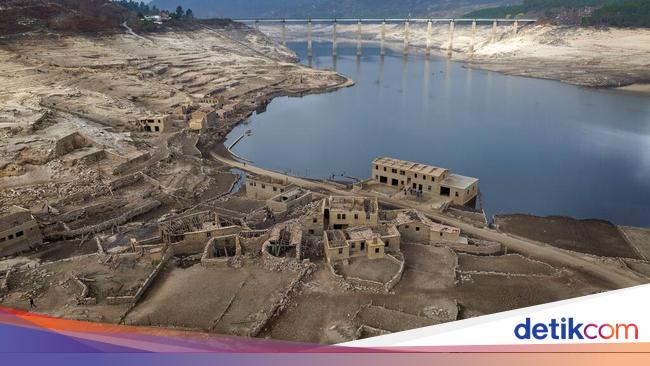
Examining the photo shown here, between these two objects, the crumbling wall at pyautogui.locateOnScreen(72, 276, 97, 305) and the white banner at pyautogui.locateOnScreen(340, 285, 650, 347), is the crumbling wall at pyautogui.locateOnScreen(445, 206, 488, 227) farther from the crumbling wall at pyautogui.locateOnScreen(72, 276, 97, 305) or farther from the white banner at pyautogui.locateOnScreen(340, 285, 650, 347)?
the white banner at pyautogui.locateOnScreen(340, 285, 650, 347)

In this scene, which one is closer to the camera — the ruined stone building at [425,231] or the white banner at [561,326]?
the white banner at [561,326]

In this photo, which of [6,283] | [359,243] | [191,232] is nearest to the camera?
[6,283]

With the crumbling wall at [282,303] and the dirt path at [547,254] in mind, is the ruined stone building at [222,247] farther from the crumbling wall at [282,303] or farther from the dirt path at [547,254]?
the dirt path at [547,254]

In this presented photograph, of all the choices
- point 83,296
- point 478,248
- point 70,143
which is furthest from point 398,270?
point 70,143

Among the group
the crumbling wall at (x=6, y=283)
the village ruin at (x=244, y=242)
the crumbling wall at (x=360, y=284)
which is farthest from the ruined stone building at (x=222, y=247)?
the crumbling wall at (x=6, y=283)

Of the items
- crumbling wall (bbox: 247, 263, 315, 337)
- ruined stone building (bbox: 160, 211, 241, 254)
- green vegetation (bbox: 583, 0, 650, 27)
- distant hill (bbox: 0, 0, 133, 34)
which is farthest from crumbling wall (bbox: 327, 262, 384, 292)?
green vegetation (bbox: 583, 0, 650, 27)

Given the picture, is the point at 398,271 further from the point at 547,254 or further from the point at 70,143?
the point at 70,143
